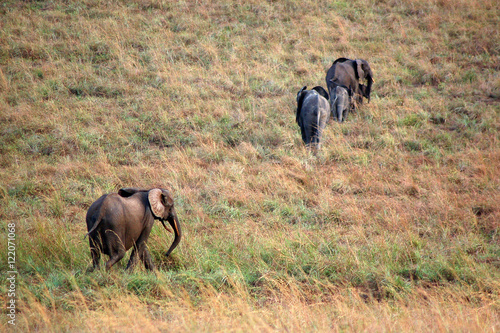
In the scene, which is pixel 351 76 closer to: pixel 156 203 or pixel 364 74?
pixel 364 74

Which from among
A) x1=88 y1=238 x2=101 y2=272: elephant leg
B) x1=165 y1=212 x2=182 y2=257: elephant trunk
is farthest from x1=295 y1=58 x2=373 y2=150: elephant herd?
x1=88 y1=238 x2=101 y2=272: elephant leg

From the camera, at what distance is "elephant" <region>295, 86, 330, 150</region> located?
8711 millimetres

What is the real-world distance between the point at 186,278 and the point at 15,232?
2.55m

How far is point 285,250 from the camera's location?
17.6ft

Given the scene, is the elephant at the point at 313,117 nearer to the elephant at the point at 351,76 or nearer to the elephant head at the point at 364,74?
the elephant at the point at 351,76

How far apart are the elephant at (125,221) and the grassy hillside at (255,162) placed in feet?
0.89

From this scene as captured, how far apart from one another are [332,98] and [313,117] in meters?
1.81

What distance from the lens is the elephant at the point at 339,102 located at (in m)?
10.1

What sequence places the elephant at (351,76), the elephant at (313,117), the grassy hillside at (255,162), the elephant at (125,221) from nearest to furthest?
1. the grassy hillside at (255,162)
2. the elephant at (125,221)
3. the elephant at (313,117)
4. the elephant at (351,76)

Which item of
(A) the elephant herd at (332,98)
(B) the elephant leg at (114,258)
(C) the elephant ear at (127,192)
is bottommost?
(B) the elephant leg at (114,258)

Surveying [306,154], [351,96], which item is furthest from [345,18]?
[306,154]

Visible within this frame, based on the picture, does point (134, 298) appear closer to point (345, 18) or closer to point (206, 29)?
point (206, 29)

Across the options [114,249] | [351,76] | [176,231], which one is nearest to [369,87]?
[351,76]

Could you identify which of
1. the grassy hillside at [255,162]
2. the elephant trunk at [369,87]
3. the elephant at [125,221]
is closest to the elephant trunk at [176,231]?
the elephant at [125,221]
